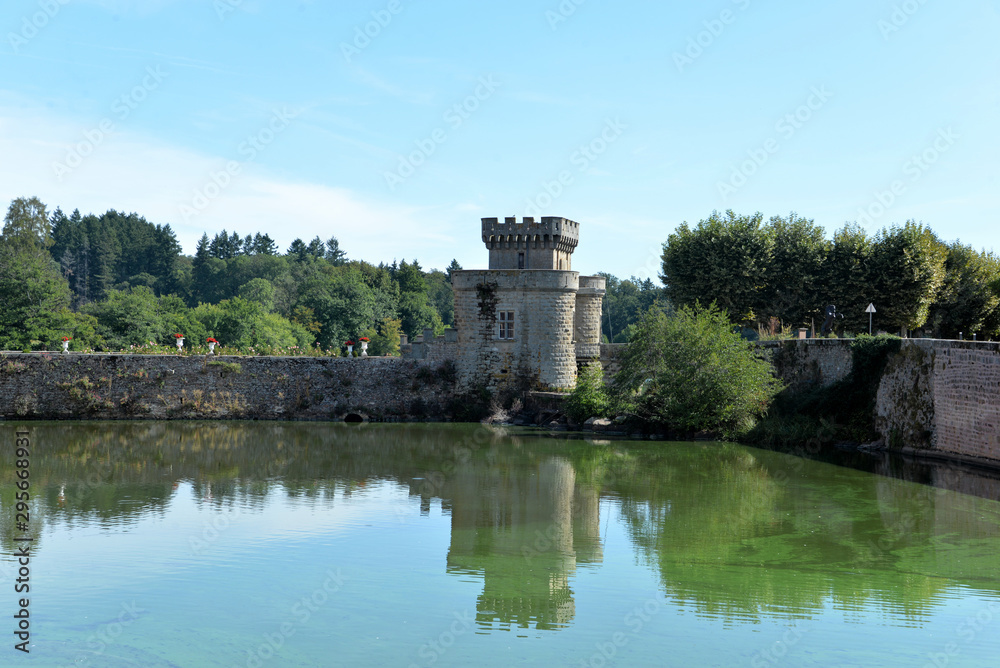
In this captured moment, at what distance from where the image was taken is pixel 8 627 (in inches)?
434

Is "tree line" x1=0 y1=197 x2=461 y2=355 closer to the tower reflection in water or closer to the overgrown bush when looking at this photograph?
the overgrown bush

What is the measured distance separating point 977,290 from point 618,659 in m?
37.0

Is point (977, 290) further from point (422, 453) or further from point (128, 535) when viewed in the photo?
point (128, 535)

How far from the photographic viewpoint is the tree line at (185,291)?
4397 cm

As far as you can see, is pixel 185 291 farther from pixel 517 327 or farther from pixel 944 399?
pixel 944 399

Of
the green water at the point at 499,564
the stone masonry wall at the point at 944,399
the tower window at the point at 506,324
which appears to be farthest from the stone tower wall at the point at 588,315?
the stone masonry wall at the point at 944,399

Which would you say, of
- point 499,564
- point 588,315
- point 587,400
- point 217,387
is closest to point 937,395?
point 587,400

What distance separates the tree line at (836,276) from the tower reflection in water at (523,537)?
65.3ft

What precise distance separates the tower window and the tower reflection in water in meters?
10.9

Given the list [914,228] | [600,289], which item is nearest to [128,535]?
[600,289]

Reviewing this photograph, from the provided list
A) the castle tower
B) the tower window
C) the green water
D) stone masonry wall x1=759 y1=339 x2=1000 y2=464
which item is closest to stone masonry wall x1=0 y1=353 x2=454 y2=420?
the castle tower

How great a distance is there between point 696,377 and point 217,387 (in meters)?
18.9

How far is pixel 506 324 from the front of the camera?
34.4 m

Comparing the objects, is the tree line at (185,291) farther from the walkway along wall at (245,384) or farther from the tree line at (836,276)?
the tree line at (836,276)
